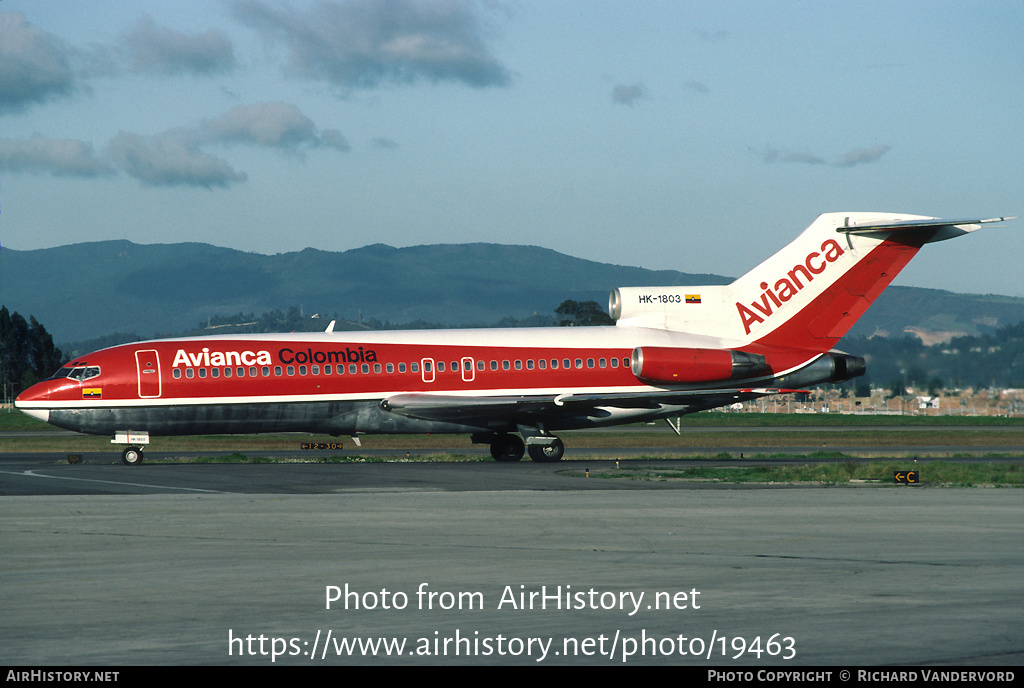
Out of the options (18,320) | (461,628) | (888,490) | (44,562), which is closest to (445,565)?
(461,628)

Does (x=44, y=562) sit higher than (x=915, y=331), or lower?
lower

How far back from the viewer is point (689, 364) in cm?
4022

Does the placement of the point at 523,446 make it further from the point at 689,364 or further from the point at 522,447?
the point at 689,364

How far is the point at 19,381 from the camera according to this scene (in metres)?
154

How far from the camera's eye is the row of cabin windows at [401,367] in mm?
39438

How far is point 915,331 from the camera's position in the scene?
1075 inches

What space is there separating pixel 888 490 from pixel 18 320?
6469 inches

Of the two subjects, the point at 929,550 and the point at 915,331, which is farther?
the point at 915,331

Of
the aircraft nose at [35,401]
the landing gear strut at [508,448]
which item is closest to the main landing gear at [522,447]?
the landing gear strut at [508,448]

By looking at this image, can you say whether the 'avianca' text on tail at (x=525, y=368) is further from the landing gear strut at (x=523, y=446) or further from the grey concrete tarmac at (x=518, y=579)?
the grey concrete tarmac at (x=518, y=579)

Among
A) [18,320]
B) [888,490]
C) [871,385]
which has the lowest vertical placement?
[888,490]

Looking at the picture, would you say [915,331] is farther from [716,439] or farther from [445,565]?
[716,439]

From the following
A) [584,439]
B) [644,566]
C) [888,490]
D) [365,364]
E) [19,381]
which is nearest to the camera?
[644,566]
